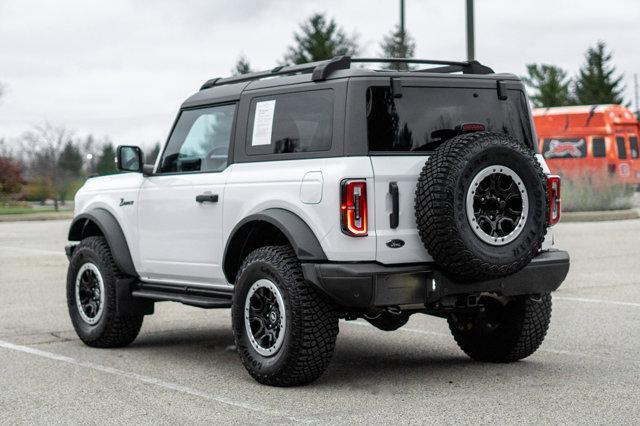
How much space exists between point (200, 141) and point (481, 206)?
2421mm

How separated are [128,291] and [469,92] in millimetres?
3194

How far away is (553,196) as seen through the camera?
7.14 metres

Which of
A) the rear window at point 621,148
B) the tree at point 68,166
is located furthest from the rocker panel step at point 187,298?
the tree at point 68,166

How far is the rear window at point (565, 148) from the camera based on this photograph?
110ft

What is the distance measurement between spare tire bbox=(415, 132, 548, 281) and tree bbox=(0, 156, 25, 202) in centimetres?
4972

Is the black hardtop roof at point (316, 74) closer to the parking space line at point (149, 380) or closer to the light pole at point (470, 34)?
the parking space line at point (149, 380)

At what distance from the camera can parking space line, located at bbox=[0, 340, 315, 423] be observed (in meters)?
5.98

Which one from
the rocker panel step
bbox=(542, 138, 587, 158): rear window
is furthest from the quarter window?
bbox=(542, 138, 587, 158): rear window

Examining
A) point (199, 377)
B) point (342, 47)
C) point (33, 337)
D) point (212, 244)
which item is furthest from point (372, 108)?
point (342, 47)

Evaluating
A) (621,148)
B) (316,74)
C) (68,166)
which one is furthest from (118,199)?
(68,166)

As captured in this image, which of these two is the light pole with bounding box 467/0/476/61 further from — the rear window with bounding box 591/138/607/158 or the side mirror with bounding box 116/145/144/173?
the rear window with bounding box 591/138/607/158

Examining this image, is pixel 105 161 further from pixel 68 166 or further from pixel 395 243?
pixel 395 243

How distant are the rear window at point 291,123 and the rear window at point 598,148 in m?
27.3

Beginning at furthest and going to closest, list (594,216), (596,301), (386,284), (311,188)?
(594,216), (596,301), (311,188), (386,284)
